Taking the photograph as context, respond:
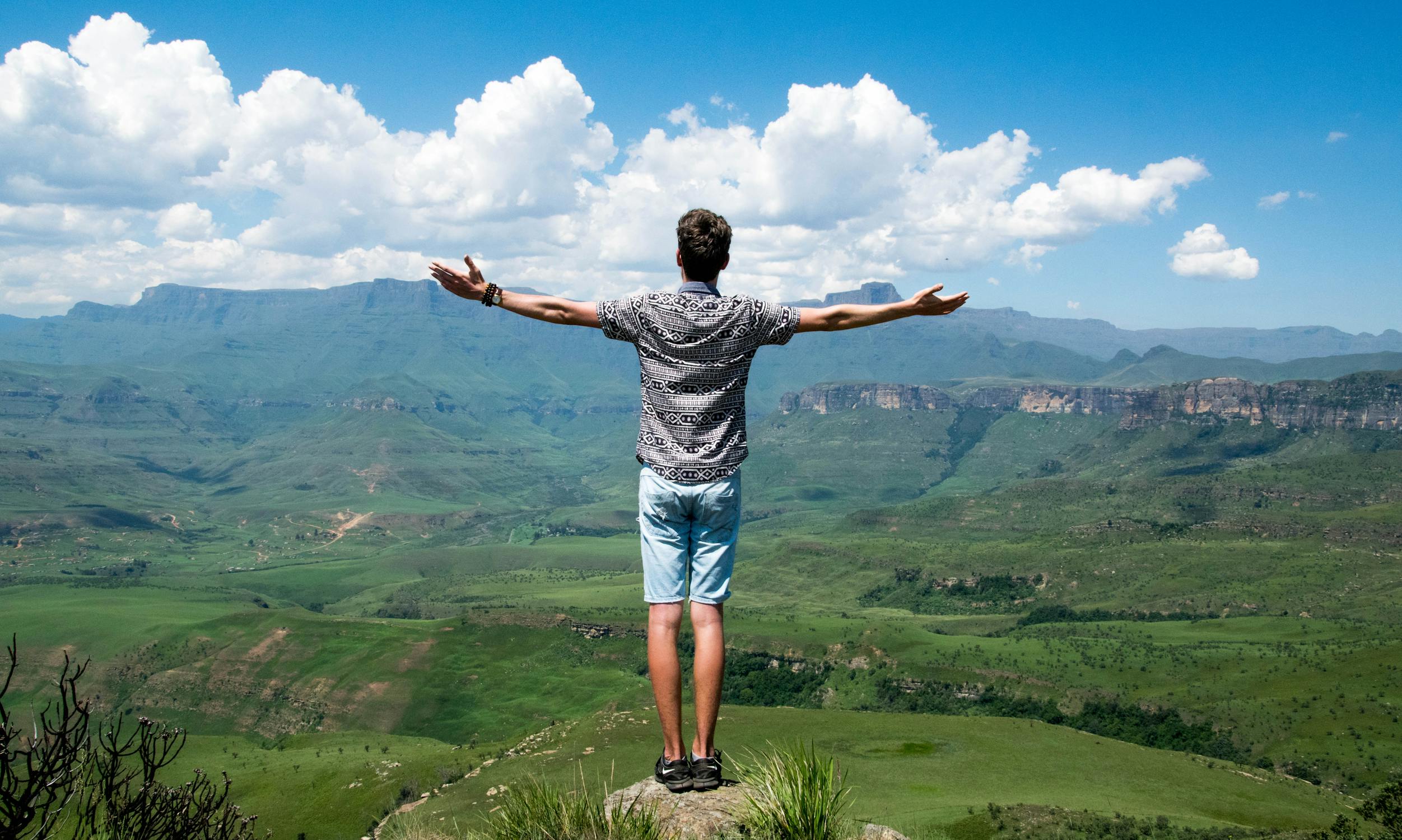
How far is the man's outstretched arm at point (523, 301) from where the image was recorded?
7.11 metres

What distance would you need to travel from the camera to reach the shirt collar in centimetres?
703

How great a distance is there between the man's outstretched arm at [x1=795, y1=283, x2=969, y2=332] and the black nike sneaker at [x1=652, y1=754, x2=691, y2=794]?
3769 mm

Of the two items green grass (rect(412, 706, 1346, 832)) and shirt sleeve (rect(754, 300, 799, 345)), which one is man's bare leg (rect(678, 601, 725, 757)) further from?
green grass (rect(412, 706, 1346, 832))

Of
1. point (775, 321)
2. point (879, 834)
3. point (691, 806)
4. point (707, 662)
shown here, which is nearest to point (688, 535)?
point (707, 662)

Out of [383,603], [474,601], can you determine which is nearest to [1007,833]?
[474,601]


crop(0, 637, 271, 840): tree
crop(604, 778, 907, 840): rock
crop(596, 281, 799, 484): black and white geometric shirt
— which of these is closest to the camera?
crop(0, 637, 271, 840): tree

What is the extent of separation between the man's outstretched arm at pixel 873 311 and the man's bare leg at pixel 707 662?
248 centimetres

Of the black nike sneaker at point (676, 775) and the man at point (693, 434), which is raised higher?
the man at point (693, 434)

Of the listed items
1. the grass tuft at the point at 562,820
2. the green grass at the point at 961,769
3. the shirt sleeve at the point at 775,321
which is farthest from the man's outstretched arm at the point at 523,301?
the green grass at the point at 961,769

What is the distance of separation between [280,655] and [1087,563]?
386 ft

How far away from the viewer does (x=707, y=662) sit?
23.1 feet

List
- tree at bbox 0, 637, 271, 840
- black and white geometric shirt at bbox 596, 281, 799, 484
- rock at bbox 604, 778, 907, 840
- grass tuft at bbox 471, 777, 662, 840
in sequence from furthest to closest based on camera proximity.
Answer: black and white geometric shirt at bbox 596, 281, 799, 484, rock at bbox 604, 778, 907, 840, grass tuft at bbox 471, 777, 662, 840, tree at bbox 0, 637, 271, 840

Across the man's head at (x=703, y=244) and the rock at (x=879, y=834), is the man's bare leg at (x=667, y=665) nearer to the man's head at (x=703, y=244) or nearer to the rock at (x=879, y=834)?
the rock at (x=879, y=834)

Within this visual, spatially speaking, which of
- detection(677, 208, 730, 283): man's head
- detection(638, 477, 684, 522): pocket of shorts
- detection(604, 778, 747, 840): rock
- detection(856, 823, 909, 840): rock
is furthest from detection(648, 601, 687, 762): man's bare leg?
detection(677, 208, 730, 283): man's head
